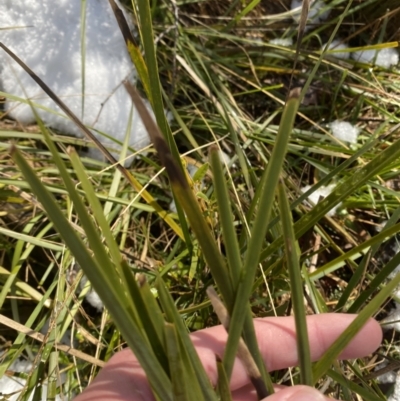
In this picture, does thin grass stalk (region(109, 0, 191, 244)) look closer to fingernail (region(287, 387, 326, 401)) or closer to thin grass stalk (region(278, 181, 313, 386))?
thin grass stalk (region(278, 181, 313, 386))

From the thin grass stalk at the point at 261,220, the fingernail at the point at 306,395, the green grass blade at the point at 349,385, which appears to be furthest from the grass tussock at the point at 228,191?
the thin grass stalk at the point at 261,220

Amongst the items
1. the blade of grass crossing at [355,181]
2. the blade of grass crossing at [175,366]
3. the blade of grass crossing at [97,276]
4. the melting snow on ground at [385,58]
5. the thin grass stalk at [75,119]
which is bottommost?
the blade of grass crossing at [175,366]

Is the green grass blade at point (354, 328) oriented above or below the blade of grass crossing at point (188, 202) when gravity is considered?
below

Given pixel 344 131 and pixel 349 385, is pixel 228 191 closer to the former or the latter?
pixel 349 385

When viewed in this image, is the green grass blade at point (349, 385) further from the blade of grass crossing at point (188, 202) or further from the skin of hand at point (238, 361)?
the blade of grass crossing at point (188, 202)

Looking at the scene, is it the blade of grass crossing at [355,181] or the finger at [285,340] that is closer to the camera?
the blade of grass crossing at [355,181]

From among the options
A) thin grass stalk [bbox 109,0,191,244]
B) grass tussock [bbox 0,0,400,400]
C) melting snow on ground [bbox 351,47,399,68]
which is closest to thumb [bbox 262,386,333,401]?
grass tussock [bbox 0,0,400,400]
